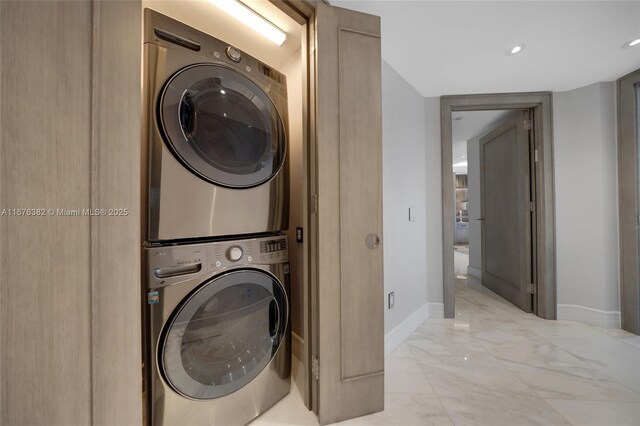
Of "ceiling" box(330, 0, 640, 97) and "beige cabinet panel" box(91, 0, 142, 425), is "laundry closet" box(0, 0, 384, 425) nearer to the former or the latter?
"beige cabinet panel" box(91, 0, 142, 425)

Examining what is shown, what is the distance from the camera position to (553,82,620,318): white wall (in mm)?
2318

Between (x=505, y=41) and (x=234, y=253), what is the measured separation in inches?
89.3

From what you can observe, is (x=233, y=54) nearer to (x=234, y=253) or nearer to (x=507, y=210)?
(x=234, y=253)

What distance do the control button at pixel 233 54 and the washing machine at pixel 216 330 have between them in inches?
33.2

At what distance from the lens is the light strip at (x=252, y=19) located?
47.7 inches

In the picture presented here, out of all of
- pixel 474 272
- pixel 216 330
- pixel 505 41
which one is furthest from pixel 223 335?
pixel 474 272

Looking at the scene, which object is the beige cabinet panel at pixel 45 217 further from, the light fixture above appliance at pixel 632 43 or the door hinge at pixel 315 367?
the light fixture above appliance at pixel 632 43

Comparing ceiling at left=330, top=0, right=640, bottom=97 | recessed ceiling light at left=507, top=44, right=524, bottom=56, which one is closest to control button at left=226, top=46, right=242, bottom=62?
ceiling at left=330, top=0, right=640, bottom=97

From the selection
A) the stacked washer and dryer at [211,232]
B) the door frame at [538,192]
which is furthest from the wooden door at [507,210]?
the stacked washer and dryer at [211,232]

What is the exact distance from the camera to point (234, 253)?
3.69ft

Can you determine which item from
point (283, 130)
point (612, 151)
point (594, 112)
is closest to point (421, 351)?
point (283, 130)

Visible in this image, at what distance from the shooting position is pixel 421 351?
75.5 inches

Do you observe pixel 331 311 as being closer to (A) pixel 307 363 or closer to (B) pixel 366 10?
(A) pixel 307 363

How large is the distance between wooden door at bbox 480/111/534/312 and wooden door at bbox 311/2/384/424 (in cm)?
231
